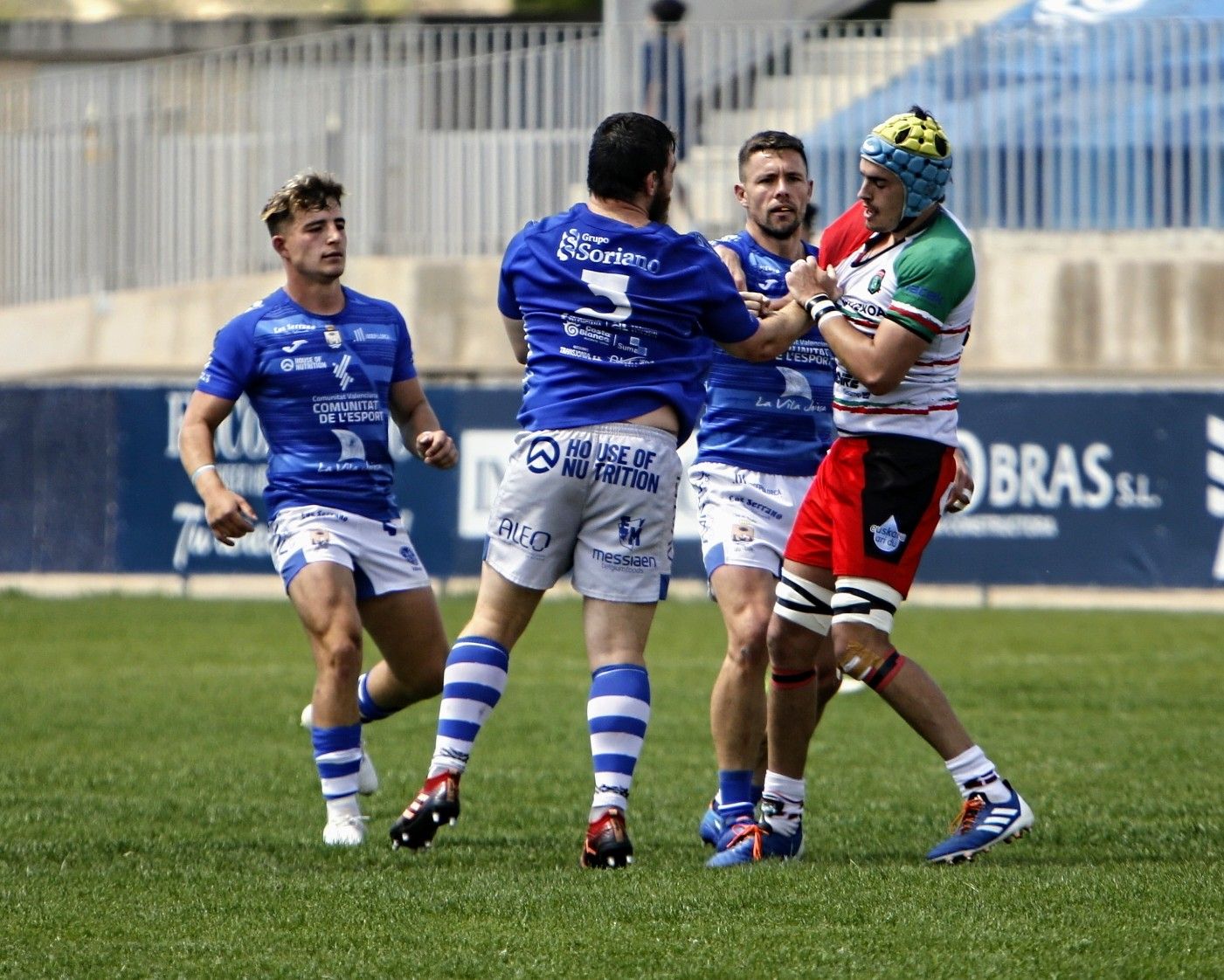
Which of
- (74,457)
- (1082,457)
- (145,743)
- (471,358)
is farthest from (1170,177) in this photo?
(145,743)

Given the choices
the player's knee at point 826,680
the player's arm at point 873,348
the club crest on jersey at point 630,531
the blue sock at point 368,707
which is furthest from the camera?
the blue sock at point 368,707

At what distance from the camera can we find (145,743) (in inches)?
357

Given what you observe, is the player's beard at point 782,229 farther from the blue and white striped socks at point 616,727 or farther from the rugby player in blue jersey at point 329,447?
the blue and white striped socks at point 616,727

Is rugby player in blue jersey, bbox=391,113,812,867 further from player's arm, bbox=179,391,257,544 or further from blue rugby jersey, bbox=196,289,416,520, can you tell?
blue rugby jersey, bbox=196,289,416,520

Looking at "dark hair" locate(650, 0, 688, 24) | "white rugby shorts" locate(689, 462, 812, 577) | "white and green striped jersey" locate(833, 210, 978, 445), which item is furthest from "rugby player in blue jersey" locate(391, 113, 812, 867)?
"dark hair" locate(650, 0, 688, 24)

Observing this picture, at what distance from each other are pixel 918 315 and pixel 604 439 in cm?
102

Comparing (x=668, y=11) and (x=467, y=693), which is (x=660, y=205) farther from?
(x=668, y=11)

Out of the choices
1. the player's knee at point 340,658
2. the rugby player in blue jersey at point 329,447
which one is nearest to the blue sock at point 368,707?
the rugby player in blue jersey at point 329,447

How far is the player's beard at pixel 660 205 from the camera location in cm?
593

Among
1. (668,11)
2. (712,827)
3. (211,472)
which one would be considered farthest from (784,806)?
(668,11)

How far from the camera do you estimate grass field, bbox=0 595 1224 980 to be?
15.0 ft

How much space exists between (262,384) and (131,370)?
46.1 ft

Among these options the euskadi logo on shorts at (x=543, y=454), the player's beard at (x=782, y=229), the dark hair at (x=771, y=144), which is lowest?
the euskadi logo on shorts at (x=543, y=454)

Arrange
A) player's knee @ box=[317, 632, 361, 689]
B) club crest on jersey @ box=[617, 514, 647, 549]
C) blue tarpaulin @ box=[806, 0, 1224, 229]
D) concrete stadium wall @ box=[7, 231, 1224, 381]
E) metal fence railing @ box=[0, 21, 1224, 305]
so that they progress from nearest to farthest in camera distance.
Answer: club crest on jersey @ box=[617, 514, 647, 549]
player's knee @ box=[317, 632, 361, 689]
concrete stadium wall @ box=[7, 231, 1224, 381]
blue tarpaulin @ box=[806, 0, 1224, 229]
metal fence railing @ box=[0, 21, 1224, 305]
